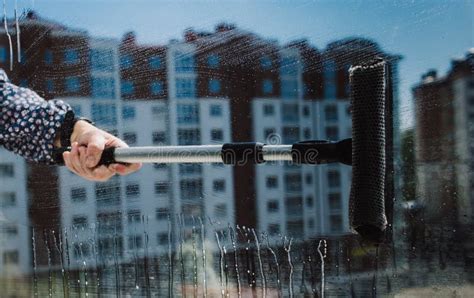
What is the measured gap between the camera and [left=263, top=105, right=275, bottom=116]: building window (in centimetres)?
162

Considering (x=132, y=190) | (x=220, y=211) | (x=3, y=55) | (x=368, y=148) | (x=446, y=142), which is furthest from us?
(x=3, y=55)

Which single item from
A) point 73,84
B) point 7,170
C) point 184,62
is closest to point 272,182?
point 184,62

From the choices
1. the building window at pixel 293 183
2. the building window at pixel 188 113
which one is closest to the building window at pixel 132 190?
the building window at pixel 188 113

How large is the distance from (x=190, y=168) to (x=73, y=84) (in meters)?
0.44

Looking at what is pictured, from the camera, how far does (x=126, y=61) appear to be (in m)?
1.79

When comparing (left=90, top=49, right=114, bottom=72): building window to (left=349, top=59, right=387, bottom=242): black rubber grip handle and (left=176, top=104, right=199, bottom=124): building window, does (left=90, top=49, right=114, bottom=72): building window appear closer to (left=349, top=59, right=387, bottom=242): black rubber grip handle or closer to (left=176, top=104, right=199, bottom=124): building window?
(left=176, top=104, right=199, bottom=124): building window

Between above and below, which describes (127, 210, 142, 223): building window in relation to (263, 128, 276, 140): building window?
below

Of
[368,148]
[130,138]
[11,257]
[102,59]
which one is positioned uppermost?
[102,59]

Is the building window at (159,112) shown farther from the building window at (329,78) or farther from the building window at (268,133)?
the building window at (329,78)

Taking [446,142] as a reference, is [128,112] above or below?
above

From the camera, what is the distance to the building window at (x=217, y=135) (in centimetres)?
167

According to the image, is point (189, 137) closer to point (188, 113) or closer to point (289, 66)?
point (188, 113)

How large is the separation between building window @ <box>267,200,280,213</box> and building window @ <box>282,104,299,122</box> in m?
0.21

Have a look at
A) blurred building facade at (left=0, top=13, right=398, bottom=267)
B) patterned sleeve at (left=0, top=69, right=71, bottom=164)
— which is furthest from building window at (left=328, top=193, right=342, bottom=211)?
patterned sleeve at (left=0, top=69, right=71, bottom=164)
